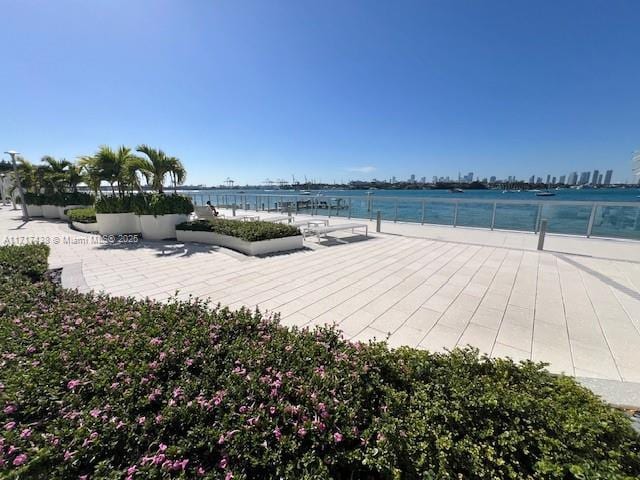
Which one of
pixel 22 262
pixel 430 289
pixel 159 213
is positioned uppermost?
pixel 159 213

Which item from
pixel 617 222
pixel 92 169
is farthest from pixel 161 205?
pixel 617 222

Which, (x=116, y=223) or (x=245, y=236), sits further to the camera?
(x=116, y=223)

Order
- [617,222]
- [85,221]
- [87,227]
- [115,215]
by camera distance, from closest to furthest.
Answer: [617,222], [115,215], [87,227], [85,221]

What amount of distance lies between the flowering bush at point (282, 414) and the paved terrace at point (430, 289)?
Result: 3.57 ft

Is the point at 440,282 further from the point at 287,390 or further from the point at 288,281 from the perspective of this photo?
the point at 287,390

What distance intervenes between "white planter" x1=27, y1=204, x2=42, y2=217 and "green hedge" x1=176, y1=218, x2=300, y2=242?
15.5 m

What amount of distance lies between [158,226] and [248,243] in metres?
4.55

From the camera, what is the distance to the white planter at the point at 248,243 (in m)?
7.15

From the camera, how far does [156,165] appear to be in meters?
9.07

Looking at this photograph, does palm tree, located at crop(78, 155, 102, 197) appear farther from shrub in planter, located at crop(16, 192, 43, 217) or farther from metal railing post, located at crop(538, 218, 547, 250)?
metal railing post, located at crop(538, 218, 547, 250)

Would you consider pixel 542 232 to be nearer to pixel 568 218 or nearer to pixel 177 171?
pixel 568 218

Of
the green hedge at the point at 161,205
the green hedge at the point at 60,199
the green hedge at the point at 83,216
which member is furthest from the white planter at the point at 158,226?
the green hedge at the point at 60,199

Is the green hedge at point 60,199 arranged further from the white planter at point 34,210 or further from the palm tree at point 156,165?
the palm tree at point 156,165

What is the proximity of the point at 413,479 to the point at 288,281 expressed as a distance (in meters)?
4.00
